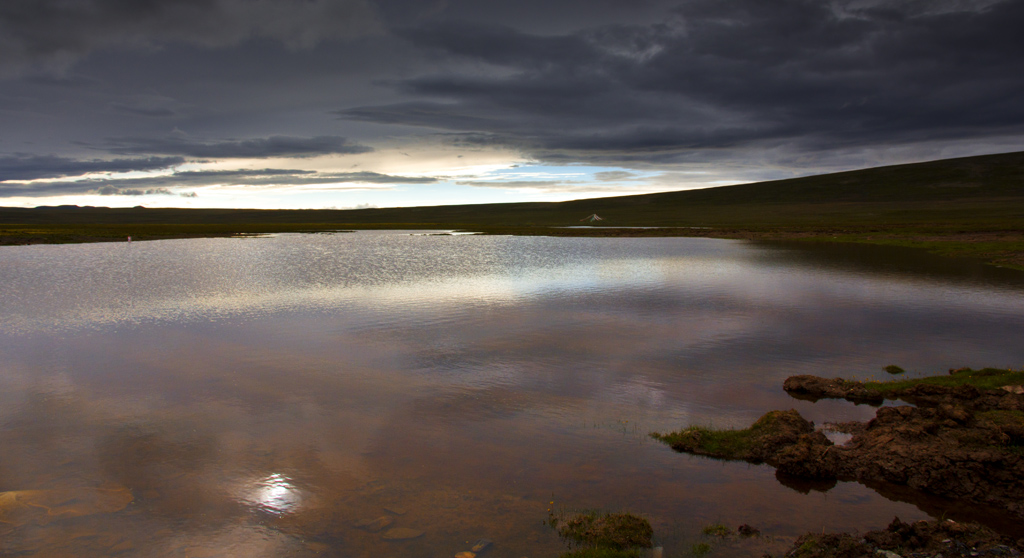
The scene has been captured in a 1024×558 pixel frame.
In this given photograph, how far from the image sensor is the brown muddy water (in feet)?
23.8

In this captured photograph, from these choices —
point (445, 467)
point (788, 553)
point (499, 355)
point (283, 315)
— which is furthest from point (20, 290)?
point (788, 553)

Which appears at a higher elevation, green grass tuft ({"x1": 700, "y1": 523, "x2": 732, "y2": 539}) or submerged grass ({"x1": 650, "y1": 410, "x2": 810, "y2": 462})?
submerged grass ({"x1": 650, "y1": 410, "x2": 810, "y2": 462})

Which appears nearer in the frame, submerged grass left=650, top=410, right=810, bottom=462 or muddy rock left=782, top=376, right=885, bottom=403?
submerged grass left=650, top=410, right=810, bottom=462

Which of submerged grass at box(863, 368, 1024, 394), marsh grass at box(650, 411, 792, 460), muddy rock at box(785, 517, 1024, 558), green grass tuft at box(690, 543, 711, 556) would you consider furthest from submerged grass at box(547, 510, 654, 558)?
submerged grass at box(863, 368, 1024, 394)

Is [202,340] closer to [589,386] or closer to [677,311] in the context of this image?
[589,386]

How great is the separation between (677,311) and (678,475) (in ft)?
41.6

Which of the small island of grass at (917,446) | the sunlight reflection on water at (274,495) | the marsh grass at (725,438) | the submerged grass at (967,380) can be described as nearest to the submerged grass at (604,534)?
the marsh grass at (725,438)

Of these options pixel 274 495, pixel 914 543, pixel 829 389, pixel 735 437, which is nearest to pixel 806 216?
pixel 829 389

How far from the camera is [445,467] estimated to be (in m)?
8.70

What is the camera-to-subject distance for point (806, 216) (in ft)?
364

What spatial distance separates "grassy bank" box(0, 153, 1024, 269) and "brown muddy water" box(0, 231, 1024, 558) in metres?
26.7

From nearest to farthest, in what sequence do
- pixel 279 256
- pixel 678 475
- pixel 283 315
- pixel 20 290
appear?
pixel 678 475
pixel 283 315
pixel 20 290
pixel 279 256

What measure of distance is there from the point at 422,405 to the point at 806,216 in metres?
116

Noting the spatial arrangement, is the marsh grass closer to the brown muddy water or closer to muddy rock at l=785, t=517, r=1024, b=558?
the brown muddy water
